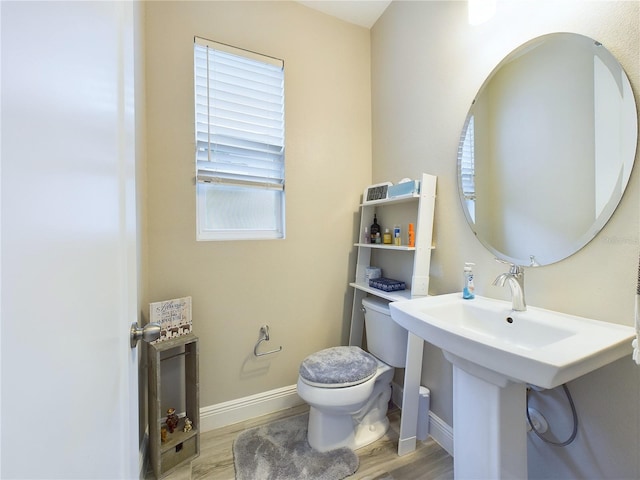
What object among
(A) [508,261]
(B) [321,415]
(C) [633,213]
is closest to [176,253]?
(B) [321,415]

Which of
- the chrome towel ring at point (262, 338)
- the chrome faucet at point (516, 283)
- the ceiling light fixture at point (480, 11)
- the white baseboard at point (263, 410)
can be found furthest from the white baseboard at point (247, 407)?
the ceiling light fixture at point (480, 11)

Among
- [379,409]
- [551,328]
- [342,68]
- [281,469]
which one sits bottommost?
[281,469]

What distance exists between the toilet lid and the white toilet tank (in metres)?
0.14

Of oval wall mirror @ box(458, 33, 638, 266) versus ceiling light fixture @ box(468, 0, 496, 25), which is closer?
oval wall mirror @ box(458, 33, 638, 266)

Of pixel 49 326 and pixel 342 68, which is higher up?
pixel 342 68

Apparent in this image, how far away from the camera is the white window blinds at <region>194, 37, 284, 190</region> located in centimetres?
155

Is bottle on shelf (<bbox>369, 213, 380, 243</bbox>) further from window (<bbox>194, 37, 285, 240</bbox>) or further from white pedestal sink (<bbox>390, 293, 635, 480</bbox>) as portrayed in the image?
white pedestal sink (<bbox>390, 293, 635, 480</bbox>)

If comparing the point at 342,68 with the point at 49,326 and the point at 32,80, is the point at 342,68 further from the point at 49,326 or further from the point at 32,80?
the point at 49,326

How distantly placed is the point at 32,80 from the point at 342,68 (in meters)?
2.01

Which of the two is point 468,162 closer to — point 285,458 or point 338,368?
point 338,368

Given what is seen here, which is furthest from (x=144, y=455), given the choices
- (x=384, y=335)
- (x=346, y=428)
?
(x=384, y=335)

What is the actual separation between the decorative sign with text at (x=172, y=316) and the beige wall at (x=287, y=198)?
9 cm

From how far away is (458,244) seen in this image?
4.36ft

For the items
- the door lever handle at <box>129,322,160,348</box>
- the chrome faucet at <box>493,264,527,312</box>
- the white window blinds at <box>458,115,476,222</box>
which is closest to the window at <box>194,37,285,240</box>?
the door lever handle at <box>129,322,160,348</box>
